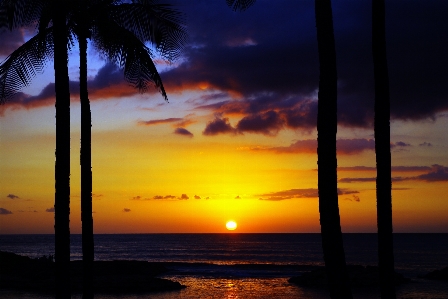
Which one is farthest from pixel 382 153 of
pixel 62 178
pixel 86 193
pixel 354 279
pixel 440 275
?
pixel 440 275

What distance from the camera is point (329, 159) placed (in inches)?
426

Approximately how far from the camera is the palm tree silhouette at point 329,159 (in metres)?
10.5

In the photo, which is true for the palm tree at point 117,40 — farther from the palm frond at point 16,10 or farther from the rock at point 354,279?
the rock at point 354,279

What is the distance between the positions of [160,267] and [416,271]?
1597 inches

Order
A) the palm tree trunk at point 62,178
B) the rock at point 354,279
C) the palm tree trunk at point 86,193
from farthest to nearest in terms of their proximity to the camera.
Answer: the rock at point 354,279, the palm tree trunk at point 86,193, the palm tree trunk at point 62,178

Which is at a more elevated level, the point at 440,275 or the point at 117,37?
the point at 117,37

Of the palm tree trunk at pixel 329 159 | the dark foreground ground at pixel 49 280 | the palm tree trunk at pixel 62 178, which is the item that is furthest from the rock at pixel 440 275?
the palm tree trunk at pixel 62 178

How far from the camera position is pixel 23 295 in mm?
41500

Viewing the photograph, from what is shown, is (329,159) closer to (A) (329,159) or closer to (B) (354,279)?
(A) (329,159)

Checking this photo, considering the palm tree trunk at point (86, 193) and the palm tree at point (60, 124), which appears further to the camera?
the palm tree trunk at point (86, 193)

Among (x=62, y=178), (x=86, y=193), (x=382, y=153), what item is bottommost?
(x=86, y=193)

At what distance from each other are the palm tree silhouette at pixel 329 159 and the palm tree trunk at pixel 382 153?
187cm

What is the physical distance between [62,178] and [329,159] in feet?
21.3

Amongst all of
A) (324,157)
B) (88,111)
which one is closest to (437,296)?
(88,111)
